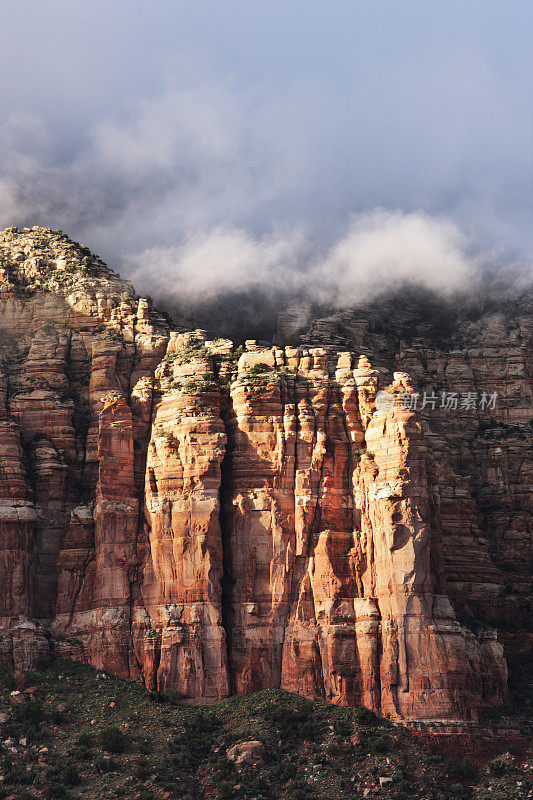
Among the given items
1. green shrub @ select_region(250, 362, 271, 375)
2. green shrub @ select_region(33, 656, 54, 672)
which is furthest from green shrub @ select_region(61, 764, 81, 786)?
green shrub @ select_region(250, 362, 271, 375)

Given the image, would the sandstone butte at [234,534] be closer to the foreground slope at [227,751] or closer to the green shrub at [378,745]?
the foreground slope at [227,751]

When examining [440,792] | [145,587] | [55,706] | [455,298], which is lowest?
[440,792]

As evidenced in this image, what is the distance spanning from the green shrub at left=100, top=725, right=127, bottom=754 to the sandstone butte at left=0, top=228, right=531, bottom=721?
843cm

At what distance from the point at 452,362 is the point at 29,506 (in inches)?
2064

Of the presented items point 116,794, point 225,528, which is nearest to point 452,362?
point 225,528

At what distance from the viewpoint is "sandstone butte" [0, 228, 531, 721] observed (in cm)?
10744

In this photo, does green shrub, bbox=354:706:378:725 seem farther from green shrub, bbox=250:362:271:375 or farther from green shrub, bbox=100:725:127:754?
green shrub, bbox=250:362:271:375

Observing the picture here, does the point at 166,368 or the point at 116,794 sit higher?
the point at 166,368

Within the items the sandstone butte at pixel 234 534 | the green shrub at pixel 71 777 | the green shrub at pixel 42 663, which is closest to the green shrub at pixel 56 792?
the green shrub at pixel 71 777

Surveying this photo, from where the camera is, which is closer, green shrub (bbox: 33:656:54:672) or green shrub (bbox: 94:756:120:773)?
green shrub (bbox: 94:756:120:773)

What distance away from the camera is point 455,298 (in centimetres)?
15525

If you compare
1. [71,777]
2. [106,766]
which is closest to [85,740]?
[106,766]

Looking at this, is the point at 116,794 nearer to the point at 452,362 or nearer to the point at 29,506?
the point at 29,506

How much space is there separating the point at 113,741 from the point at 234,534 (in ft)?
A: 66.1
